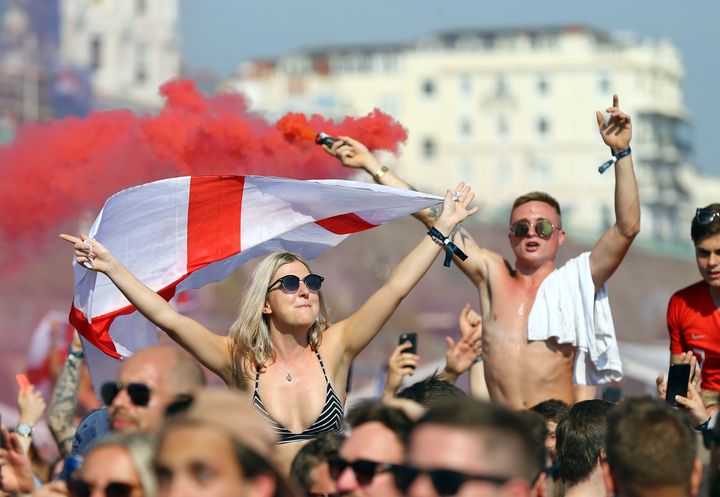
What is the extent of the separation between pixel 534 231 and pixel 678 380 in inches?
59.2

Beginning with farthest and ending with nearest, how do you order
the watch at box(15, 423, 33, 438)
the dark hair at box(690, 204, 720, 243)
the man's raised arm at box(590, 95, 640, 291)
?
the man's raised arm at box(590, 95, 640, 291) → the dark hair at box(690, 204, 720, 243) → the watch at box(15, 423, 33, 438)

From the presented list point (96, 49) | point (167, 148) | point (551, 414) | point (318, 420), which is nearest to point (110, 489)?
point (318, 420)

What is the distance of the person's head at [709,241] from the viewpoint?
250 inches

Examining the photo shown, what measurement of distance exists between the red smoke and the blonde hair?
1.49 m

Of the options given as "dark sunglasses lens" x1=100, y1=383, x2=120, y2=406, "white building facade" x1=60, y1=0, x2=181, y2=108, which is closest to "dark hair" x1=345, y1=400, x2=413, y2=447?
"dark sunglasses lens" x1=100, y1=383, x2=120, y2=406

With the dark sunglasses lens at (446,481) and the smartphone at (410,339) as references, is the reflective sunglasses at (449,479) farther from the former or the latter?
the smartphone at (410,339)

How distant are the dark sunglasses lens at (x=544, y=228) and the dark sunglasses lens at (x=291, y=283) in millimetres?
1595

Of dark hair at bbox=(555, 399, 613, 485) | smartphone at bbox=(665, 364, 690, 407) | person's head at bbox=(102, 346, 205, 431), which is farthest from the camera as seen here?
smartphone at bbox=(665, 364, 690, 407)

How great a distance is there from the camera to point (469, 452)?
3318 millimetres

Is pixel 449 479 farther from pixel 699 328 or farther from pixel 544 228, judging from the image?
pixel 544 228

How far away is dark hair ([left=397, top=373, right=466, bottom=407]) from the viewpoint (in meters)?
5.04

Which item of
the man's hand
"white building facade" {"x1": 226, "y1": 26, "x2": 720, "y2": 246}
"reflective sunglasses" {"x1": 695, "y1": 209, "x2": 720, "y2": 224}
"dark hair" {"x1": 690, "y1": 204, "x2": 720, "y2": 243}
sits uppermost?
the man's hand

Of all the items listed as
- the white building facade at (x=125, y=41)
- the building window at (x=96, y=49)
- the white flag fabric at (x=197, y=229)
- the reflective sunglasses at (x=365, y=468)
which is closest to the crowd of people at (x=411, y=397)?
the reflective sunglasses at (x=365, y=468)

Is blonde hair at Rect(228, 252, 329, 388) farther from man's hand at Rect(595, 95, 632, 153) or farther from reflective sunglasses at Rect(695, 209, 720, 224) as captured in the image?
reflective sunglasses at Rect(695, 209, 720, 224)
